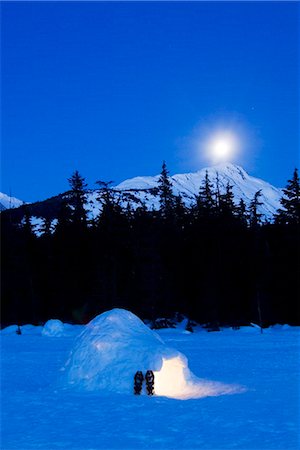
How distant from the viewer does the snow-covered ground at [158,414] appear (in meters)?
10.8

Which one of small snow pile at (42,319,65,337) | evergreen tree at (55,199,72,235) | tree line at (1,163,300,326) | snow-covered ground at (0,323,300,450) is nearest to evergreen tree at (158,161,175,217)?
tree line at (1,163,300,326)

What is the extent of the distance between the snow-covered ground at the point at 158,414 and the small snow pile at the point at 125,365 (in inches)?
22.3

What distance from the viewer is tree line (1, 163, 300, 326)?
44750 millimetres

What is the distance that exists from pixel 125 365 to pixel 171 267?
3116cm

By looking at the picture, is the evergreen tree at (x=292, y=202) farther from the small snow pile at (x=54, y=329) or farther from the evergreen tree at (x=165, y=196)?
the small snow pile at (x=54, y=329)

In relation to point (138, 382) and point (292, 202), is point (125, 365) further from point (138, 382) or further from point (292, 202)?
point (292, 202)

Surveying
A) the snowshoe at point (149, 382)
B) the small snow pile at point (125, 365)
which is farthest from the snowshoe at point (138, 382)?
the small snow pile at point (125, 365)

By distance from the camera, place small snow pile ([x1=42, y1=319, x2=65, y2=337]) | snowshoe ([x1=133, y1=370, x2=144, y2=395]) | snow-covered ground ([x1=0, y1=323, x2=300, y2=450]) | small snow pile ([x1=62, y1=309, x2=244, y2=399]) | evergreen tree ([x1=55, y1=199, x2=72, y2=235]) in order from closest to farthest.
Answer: snow-covered ground ([x1=0, y1=323, x2=300, y2=450]) → snowshoe ([x1=133, y1=370, x2=144, y2=395]) → small snow pile ([x1=62, y1=309, x2=244, y2=399]) → small snow pile ([x1=42, y1=319, x2=65, y2=337]) → evergreen tree ([x1=55, y1=199, x2=72, y2=235])

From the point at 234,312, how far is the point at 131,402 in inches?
1261

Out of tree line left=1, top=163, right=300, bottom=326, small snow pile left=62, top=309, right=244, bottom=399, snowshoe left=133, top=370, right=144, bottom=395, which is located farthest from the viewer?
tree line left=1, top=163, right=300, bottom=326

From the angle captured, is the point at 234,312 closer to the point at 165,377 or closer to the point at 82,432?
the point at 165,377

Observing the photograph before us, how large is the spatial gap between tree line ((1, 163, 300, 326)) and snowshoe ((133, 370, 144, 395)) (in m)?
26.7

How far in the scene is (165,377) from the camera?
17.0 m

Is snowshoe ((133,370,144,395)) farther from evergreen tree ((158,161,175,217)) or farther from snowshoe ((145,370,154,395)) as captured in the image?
evergreen tree ((158,161,175,217))
